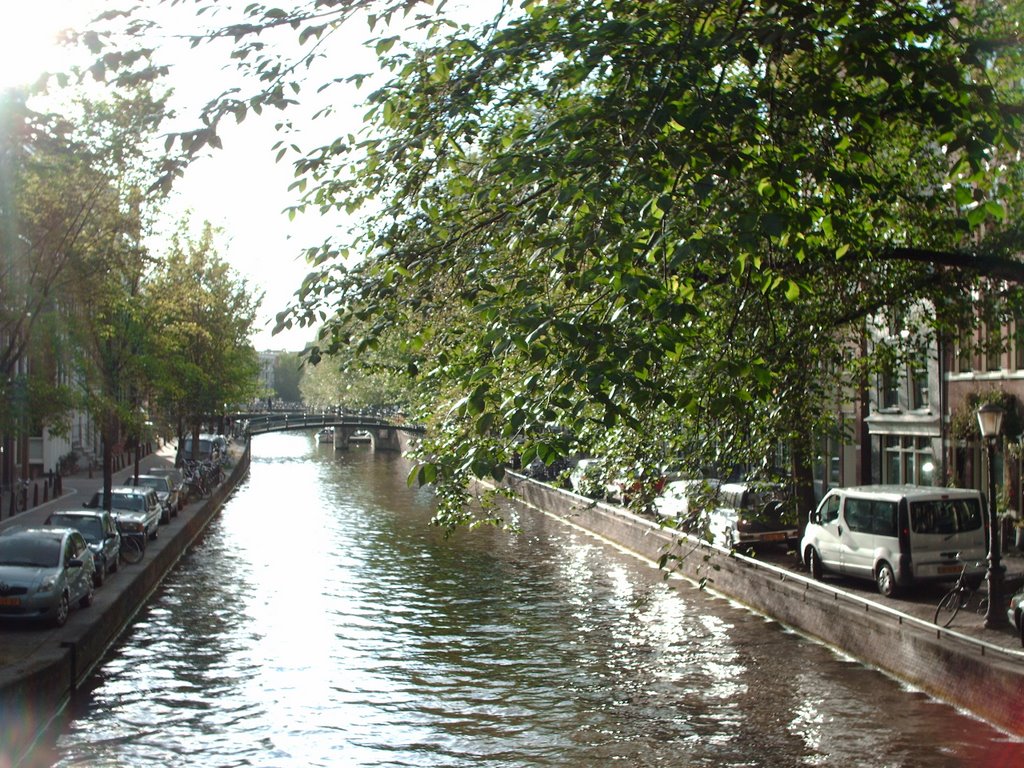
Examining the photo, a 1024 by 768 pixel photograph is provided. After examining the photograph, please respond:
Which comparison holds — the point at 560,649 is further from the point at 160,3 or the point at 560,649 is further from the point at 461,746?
the point at 160,3

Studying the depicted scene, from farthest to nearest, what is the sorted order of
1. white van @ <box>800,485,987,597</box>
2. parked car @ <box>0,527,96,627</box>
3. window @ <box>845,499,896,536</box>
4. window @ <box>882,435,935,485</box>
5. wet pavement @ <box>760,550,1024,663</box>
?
window @ <box>882,435,935,485</box>
window @ <box>845,499,896,536</box>
white van @ <box>800,485,987,597</box>
parked car @ <box>0,527,96,627</box>
wet pavement @ <box>760,550,1024,663</box>

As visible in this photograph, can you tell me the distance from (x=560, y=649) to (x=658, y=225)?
41.8 feet

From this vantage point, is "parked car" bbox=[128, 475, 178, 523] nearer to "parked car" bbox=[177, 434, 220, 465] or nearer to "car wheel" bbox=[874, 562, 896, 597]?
"parked car" bbox=[177, 434, 220, 465]

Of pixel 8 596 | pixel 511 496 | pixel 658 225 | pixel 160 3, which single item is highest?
pixel 160 3

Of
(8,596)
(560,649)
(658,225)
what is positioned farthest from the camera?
(560,649)

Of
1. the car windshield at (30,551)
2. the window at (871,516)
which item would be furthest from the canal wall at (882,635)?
the car windshield at (30,551)

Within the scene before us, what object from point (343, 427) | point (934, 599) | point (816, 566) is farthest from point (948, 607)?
point (343, 427)

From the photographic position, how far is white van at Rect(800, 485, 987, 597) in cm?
1981

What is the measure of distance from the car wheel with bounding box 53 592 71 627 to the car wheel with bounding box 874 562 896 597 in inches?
529

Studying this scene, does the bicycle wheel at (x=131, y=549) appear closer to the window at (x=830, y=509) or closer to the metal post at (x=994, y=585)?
the window at (x=830, y=509)

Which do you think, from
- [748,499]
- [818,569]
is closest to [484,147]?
[818,569]

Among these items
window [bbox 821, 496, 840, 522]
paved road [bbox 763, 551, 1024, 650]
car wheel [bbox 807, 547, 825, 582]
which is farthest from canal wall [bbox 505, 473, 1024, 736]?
window [bbox 821, 496, 840, 522]

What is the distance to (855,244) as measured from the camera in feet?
41.4

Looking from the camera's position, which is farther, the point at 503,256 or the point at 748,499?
the point at 748,499
